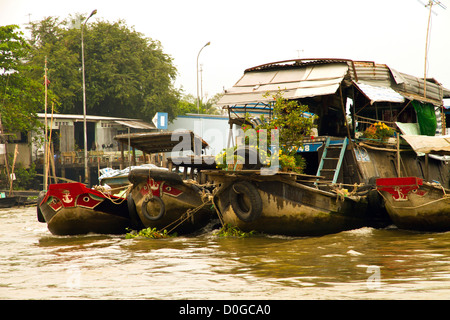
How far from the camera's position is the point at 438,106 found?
14953 mm

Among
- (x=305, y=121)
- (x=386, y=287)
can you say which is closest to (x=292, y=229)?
(x=305, y=121)

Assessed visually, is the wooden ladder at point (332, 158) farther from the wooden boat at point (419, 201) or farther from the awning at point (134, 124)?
the awning at point (134, 124)

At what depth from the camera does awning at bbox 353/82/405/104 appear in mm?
11312

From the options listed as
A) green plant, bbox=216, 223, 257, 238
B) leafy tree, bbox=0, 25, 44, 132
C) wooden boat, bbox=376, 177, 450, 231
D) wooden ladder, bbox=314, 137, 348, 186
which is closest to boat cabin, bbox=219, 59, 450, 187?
wooden ladder, bbox=314, 137, 348, 186

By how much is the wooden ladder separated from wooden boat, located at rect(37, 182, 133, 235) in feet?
14.6

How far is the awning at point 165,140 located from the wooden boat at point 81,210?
5.84 feet

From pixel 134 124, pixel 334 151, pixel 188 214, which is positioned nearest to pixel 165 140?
pixel 188 214

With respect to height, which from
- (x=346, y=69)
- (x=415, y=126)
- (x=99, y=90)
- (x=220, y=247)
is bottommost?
(x=220, y=247)

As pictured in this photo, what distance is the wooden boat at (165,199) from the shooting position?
11.0 m

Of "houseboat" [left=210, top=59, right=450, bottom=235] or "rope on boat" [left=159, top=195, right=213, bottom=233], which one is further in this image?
"rope on boat" [left=159, top=195, right=213, bottom=233]

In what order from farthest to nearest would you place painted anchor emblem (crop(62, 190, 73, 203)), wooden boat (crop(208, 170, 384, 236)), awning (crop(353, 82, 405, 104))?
painted anchor emblem (crop(62, 190, 73, 203)), awning (crop(353, 82, 405, 104)), wooden boat (crop(208, 170, 384, 236))

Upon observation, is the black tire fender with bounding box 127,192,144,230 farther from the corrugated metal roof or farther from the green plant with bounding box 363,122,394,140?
the green plant with bounding box 363,122,394,140
